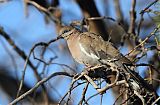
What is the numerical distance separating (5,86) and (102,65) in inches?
128

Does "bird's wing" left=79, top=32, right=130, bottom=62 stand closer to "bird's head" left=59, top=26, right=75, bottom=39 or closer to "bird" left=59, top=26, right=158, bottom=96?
"bird" left=59, top=26, right=158, bottom=96

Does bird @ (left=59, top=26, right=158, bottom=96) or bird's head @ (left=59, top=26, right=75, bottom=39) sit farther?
bird's head @ (left=59, top=26, right=75, bottom=39)

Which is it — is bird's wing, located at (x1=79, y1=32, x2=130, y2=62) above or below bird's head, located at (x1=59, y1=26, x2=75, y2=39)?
below

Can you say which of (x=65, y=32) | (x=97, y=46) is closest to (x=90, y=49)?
(x=97, y=46)

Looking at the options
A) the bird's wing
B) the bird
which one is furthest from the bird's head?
the bird's wing

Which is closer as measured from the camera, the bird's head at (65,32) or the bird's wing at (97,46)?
the bird's wing at (97,46)

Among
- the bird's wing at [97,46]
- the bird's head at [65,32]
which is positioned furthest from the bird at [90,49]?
the bird's head at [65,32]

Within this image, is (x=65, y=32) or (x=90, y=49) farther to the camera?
(x=65, y=32)

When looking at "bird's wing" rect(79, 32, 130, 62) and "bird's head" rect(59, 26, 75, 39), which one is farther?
"bird's head" rect(59, 26, 75, 39)

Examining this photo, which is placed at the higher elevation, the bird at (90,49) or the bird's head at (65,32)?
the bird's head at (65,32)

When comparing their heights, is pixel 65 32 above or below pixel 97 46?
above

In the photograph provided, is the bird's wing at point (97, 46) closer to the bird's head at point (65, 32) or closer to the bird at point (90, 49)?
the bird at point (90, 49)

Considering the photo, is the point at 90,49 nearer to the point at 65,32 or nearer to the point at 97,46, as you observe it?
the point at 97,46

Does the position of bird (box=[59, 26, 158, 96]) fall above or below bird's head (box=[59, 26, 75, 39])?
below
